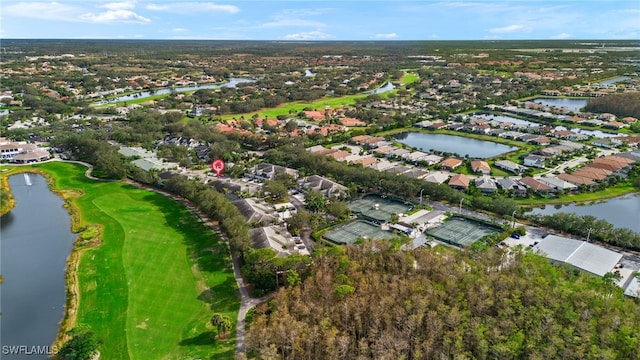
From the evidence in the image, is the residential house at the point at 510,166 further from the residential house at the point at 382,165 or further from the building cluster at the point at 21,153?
the building cluster at the point at 21,153

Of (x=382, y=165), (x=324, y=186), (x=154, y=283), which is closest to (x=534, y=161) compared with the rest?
(x=382, y=165)

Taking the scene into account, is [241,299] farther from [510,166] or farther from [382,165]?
[510,166]

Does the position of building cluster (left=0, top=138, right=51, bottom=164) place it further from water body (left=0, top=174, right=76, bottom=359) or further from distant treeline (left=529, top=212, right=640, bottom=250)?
distant treeline (left=529, top=212, right=640, bottom=250)

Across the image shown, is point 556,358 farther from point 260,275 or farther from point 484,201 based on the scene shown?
point 484,201

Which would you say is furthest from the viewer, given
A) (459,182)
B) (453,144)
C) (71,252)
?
(453,144)

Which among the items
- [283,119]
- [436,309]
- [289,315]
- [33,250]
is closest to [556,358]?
[436,309]

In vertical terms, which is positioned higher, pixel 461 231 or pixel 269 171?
pixel 269 171

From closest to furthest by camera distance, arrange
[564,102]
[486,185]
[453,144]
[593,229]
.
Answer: [593,229] < [486,185] < [453,144] < [564,102]
